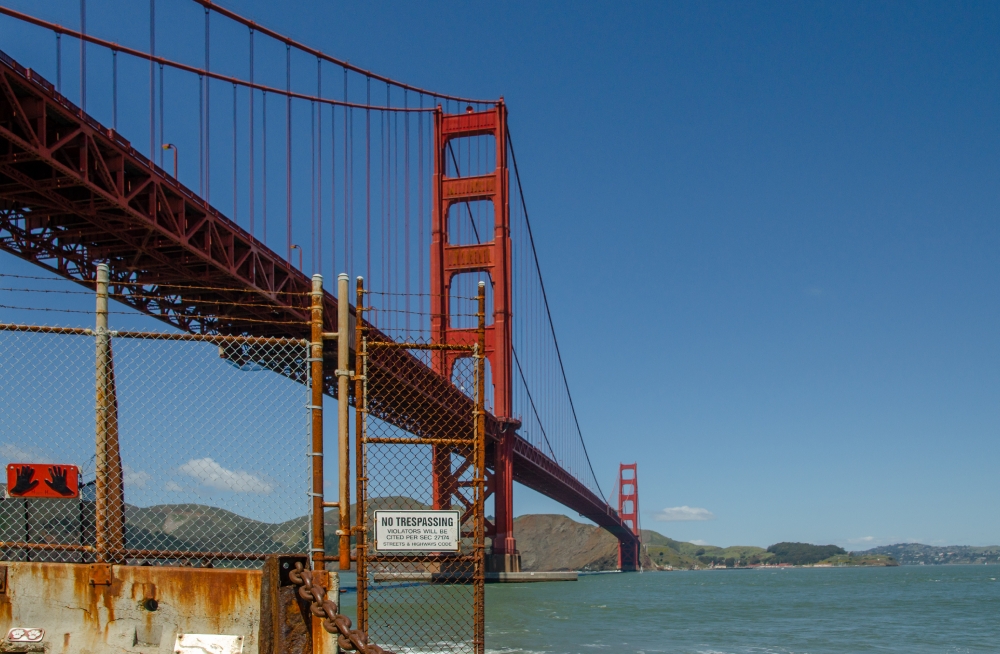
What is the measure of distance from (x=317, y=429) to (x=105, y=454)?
111 centimetres

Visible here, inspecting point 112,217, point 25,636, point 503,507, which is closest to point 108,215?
point 112,217

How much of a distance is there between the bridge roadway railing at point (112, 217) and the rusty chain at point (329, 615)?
39.6ft

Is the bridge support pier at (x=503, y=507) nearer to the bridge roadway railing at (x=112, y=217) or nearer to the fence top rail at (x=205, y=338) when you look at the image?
the bridge roadway railing at (x=112, y=217)

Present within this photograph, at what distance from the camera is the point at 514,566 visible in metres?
45.0

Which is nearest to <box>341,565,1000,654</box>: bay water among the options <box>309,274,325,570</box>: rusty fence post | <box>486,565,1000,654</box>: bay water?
<box>486,565,1000,654</box>: bay water

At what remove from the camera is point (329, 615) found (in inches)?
206

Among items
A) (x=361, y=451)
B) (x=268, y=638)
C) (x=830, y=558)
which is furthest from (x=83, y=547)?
(x=830, y=558)

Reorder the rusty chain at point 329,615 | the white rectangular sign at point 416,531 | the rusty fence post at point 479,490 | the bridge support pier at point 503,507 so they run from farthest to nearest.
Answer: the bridge support pier at point 503,507 → the rusty fence post at point 479,490 → the white rectangular sign at point 416,531 → the rusty chain at point 329,615

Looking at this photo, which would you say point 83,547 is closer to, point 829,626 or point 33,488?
point 33,488

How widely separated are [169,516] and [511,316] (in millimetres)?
38949

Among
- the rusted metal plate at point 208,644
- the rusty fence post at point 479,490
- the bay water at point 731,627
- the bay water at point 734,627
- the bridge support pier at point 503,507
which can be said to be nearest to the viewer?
the rusted metal plate at point 208,644

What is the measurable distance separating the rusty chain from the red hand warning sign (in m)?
1.22

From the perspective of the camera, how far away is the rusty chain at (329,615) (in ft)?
16.3

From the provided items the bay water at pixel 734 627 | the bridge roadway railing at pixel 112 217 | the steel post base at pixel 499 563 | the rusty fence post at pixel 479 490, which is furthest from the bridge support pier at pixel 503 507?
the rusty fence post at pixel 479 490
